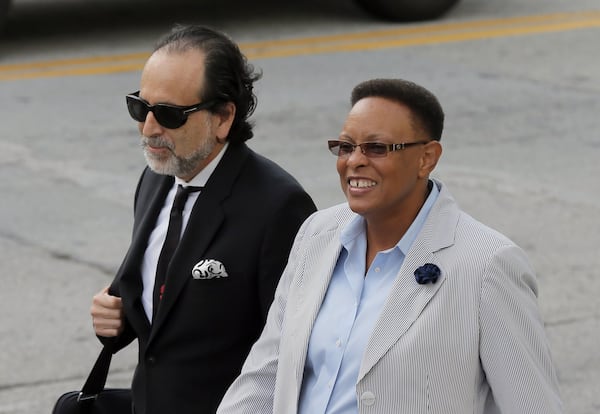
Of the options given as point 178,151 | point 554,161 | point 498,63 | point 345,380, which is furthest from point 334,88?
point 345,380

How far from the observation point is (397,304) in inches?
135

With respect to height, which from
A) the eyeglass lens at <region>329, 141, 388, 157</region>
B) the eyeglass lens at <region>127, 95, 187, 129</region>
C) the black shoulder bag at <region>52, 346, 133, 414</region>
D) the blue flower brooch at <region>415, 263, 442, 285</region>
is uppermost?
the eyeglass lens at <region>329, 141, 388, 157</region>

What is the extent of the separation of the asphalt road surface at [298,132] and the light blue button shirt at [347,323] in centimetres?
289

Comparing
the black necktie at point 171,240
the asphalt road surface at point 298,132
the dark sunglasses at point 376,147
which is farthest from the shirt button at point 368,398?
the asphalt road surface at point 298,132

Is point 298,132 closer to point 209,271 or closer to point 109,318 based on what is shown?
point 109,318

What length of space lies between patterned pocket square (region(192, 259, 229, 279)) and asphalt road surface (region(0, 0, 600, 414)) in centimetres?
246

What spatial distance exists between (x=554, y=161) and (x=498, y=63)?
2.78 m

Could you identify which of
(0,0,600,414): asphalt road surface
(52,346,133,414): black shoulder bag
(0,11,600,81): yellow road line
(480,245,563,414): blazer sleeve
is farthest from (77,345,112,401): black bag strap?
(0,11,600,81): yellow road line

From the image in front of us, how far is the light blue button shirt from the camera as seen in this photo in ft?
11.4

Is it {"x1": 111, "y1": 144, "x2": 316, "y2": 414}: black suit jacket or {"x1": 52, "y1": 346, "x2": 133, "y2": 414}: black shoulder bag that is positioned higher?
{"x1": 111, "y1": 144, "x2": 316, "y2": 414}: black suit jacket

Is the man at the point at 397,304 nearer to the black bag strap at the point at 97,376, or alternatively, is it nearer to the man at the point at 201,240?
the man at the point at 201,240

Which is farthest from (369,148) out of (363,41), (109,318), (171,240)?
(363,41)

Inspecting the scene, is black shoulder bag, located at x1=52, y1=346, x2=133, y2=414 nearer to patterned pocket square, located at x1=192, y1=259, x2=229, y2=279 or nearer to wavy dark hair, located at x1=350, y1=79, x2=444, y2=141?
patterned pocket square, located at x1=192, y1=259, x2=229, y2=279

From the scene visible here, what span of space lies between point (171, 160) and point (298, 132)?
6.15 metres
